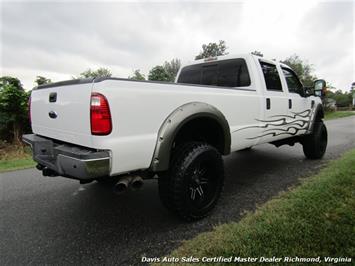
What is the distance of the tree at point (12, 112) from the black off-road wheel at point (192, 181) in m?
8.20

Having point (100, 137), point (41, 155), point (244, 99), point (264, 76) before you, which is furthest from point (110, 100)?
point (264, 76)

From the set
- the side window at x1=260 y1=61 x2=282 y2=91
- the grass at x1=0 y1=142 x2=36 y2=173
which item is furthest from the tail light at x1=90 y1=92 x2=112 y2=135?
the grass at x1=0 y1=142 x2=36 y2=173

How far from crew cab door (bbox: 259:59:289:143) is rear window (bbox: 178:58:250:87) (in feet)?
1.02

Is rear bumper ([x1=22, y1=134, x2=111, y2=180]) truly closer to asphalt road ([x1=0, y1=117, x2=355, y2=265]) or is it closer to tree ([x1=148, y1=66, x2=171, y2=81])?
asphalt road ([x1=0, y1=117, x2=355, y2=265])

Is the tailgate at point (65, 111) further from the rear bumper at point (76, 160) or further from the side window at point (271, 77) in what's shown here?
the side window at point (271, 77)

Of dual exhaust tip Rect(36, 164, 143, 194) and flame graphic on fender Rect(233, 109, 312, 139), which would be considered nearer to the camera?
dual exhaust tip Rect(36, 164, 143, 194)

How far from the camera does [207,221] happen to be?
2541 millimetres

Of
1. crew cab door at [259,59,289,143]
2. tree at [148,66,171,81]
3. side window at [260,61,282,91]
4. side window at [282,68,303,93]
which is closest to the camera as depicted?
crew cab door at [259,59,289,143]

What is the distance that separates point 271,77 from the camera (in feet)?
12.4

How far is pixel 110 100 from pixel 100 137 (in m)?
0.32

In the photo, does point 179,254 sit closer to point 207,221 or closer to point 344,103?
point 207,221

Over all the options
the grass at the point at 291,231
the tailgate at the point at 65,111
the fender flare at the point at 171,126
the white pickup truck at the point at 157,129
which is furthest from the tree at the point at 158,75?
the grass at the point at 291,231

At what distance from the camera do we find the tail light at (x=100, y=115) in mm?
1799

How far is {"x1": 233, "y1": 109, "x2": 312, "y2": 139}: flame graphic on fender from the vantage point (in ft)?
11.6
